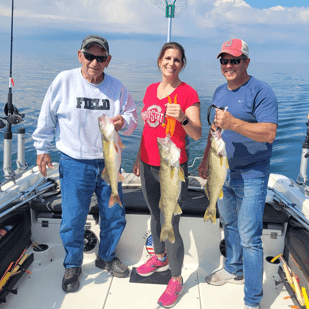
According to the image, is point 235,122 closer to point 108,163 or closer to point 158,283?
point 108,163

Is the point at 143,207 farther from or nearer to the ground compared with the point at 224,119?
nearer to the ground

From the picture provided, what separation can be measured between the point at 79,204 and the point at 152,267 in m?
1.05

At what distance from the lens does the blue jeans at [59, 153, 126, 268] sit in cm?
289

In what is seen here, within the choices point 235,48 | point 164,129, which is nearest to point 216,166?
point 164,129

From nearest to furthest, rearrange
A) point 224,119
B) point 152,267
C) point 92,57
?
point 224,119, point 92,57, point 152,267

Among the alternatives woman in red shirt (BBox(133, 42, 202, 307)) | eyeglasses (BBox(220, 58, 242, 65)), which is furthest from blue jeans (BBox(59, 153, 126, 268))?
eyeglasses (BBox(220, 58, 242, 65))

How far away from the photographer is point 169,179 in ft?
7.65

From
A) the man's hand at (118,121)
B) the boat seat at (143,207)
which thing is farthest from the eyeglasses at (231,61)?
the boat seat at (143,207)

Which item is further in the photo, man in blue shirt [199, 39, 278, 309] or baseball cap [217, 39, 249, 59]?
baseball cap [217, 39, 249, 59]

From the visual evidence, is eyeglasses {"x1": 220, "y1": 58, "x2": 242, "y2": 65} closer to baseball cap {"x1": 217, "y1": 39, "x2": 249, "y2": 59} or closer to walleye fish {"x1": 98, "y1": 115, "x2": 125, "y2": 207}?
baseball cap {"x1": 217, "y1": 39, "x2": 249, "y2": 59}

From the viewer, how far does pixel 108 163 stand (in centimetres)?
245

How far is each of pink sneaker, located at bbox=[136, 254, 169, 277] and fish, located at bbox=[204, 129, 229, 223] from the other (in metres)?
1.06

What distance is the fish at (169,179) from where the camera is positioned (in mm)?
2223

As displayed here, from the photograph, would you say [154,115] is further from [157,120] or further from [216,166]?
[216,166]
